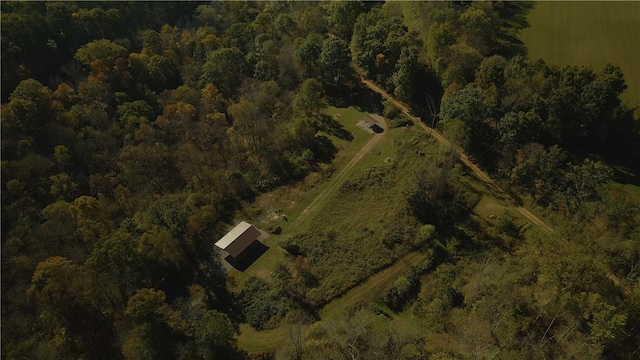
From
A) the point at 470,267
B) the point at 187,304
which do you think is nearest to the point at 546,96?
the point at 470,267

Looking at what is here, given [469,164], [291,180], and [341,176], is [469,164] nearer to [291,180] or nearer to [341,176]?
[341,176]

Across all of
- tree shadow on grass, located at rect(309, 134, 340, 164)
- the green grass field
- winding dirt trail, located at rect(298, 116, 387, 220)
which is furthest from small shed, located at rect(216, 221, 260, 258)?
the green grass field

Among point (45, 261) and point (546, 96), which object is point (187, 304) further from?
point (546, 96)

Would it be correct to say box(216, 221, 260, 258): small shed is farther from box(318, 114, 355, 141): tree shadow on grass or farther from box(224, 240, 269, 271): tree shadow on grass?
box(318, 114, 355, 141): tree shadow on grass

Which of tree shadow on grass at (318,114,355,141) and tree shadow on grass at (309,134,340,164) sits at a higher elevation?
tree shadow on grass at (318,114,355,141)

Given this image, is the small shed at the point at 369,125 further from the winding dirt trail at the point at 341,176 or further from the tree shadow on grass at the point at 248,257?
the tree shadow on grass at the point at 248,257

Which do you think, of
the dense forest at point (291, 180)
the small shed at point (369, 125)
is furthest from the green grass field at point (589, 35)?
the small shed at point (369, 125)
